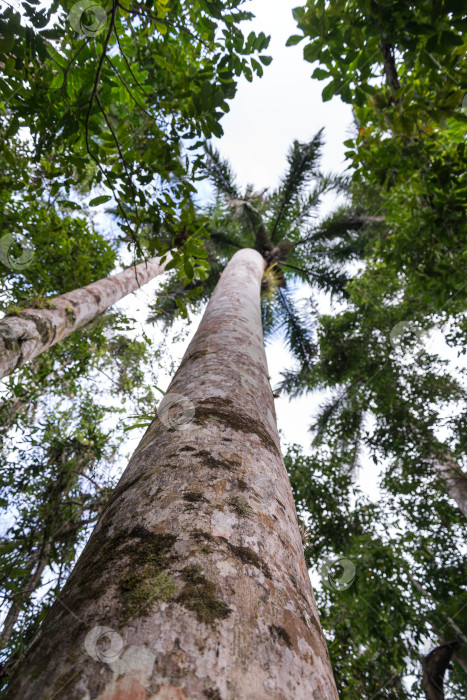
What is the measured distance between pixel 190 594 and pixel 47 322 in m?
3.08

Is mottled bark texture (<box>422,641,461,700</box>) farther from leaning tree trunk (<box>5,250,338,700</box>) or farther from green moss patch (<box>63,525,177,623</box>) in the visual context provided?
green moss patch (<box>63,525,177,623</box>)

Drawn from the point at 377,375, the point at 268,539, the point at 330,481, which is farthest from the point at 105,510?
the point at 377,375

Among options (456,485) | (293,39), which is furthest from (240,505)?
(456,485)

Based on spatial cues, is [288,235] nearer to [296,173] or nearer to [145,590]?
[296,173]

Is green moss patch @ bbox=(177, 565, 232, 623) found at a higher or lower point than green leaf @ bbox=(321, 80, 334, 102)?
lower

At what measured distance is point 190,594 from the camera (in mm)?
474

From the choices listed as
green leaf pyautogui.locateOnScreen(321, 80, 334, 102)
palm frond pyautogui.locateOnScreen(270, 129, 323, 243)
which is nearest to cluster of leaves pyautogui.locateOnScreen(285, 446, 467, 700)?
green leaf pyautogui.locateOnScreen(321, 80, 334, 102)

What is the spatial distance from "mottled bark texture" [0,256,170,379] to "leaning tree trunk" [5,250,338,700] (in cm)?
128

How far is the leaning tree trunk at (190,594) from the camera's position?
0.38m

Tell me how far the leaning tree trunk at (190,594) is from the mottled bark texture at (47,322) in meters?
1.28

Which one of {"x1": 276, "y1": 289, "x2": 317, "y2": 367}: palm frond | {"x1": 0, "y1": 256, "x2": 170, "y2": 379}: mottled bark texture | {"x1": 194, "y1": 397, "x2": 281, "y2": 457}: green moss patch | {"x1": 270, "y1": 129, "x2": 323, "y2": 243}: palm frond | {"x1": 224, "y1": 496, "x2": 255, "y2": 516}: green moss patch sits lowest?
{"x1": 224, "y1": 496, "x2": 255, "y2": 516}: green moss patch

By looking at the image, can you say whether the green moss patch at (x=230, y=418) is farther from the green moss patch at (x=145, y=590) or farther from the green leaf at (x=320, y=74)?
the green leaf at (x=320, y=74)

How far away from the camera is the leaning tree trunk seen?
0.38 meters

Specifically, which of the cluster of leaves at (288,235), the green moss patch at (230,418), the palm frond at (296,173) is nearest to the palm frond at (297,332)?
the cluster of leaves at (288,235)
